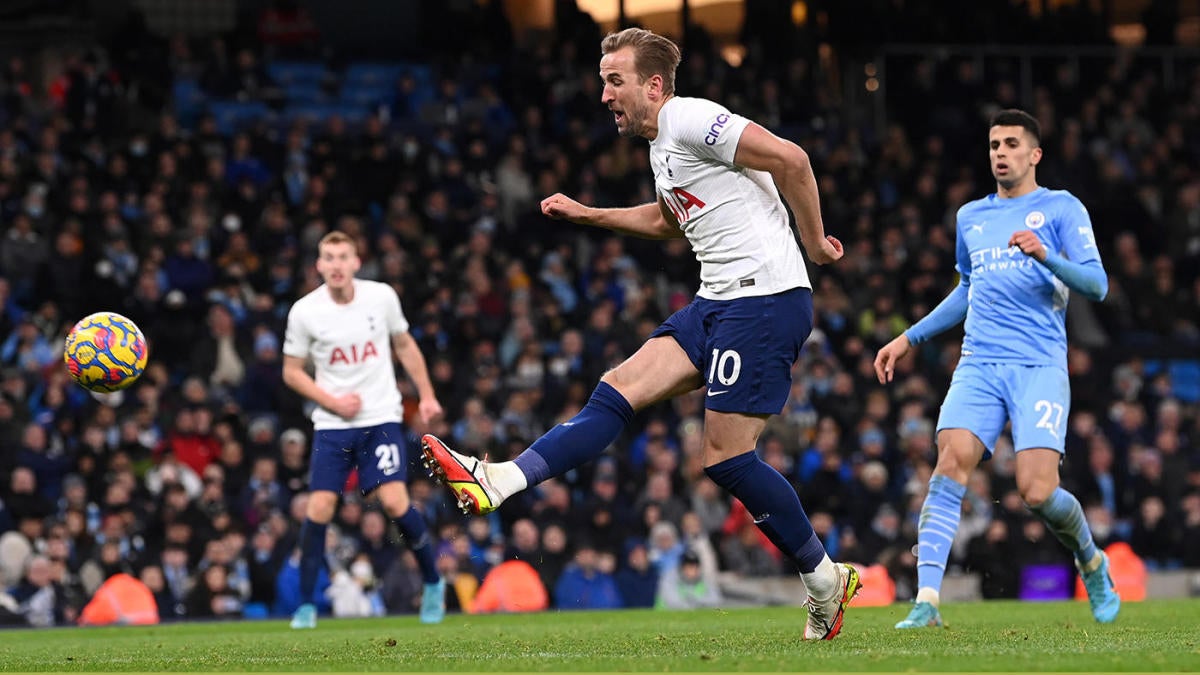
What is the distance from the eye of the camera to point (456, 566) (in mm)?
16422

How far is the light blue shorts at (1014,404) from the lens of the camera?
29.8 feet

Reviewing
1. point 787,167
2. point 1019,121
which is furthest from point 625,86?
point 1019,121

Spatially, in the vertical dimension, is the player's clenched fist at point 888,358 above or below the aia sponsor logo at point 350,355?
below

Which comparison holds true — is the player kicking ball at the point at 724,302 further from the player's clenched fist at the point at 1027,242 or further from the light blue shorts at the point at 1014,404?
the light blue shorts at the point at 1014,404

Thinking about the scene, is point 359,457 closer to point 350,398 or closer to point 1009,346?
point 350,398

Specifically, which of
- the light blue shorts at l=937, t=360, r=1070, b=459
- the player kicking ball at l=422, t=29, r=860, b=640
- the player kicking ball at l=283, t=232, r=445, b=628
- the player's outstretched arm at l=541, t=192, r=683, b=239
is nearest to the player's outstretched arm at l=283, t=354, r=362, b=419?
the player kicking ball at l=283, t=232, r=445, b=628

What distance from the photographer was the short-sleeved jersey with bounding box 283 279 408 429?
1224 centimetres

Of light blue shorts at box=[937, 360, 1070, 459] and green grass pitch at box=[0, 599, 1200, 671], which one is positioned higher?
light blue shorts at box=[937, 360, 1070, 459]

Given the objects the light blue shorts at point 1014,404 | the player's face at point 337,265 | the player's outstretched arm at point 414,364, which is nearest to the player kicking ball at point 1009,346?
the light blue shorts at point 1014,404

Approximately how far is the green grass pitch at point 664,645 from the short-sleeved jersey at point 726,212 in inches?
62.6

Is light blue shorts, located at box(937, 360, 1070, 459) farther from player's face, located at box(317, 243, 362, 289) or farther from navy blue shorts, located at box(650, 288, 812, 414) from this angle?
player's face, located at box(317, 243, 362, 289)

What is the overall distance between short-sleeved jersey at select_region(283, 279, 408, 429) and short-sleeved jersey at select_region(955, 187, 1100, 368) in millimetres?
4566

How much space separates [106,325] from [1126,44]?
69.9 feet

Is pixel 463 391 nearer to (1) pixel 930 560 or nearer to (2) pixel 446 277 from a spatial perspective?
(2) pixel 446 277
